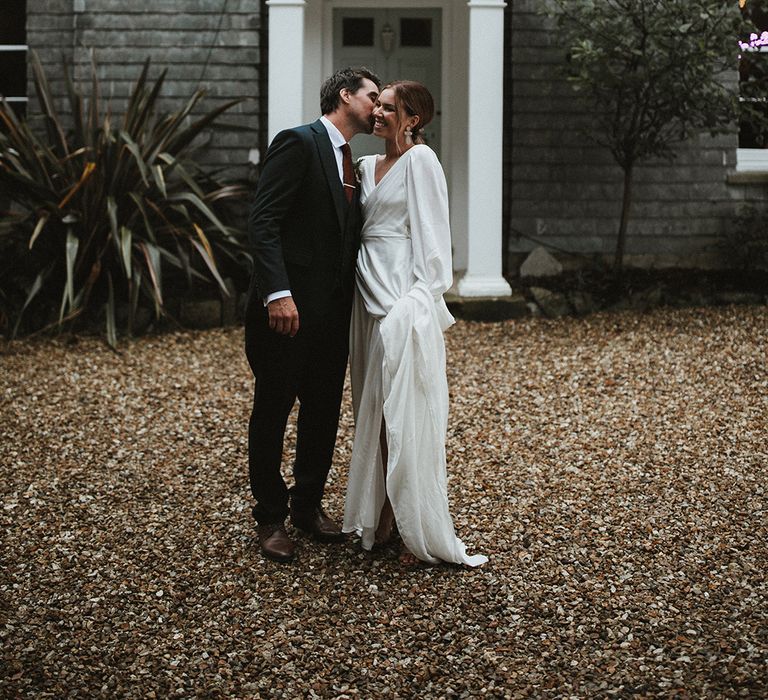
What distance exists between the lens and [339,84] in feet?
10.6

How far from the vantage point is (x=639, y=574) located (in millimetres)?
3160

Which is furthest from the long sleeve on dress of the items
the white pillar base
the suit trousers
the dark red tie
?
→ the white pillar base

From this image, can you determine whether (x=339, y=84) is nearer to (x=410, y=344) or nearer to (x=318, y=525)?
(x=410, y=344)

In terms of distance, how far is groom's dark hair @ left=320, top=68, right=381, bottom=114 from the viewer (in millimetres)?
3240

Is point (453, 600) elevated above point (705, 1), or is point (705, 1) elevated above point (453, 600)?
point (705, 1)

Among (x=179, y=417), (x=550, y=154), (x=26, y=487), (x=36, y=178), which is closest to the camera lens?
(x=26, y=487)

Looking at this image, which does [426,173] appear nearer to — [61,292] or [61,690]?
[61,690]

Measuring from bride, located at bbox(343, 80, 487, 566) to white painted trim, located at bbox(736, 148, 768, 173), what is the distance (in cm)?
621

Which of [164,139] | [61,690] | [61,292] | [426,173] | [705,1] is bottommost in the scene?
[61,690]

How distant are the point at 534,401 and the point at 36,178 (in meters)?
4.24

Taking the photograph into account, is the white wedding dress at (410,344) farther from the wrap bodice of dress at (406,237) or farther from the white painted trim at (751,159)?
the white painted trim at (751,159)

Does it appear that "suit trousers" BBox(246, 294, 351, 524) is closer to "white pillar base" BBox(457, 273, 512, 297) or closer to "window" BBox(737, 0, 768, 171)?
"white pillar base" BBox(457, 273, 512, 297)

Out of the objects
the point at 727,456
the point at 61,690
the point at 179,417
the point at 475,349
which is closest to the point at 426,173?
the point at 61,690

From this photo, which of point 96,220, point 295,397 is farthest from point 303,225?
point 96,220
